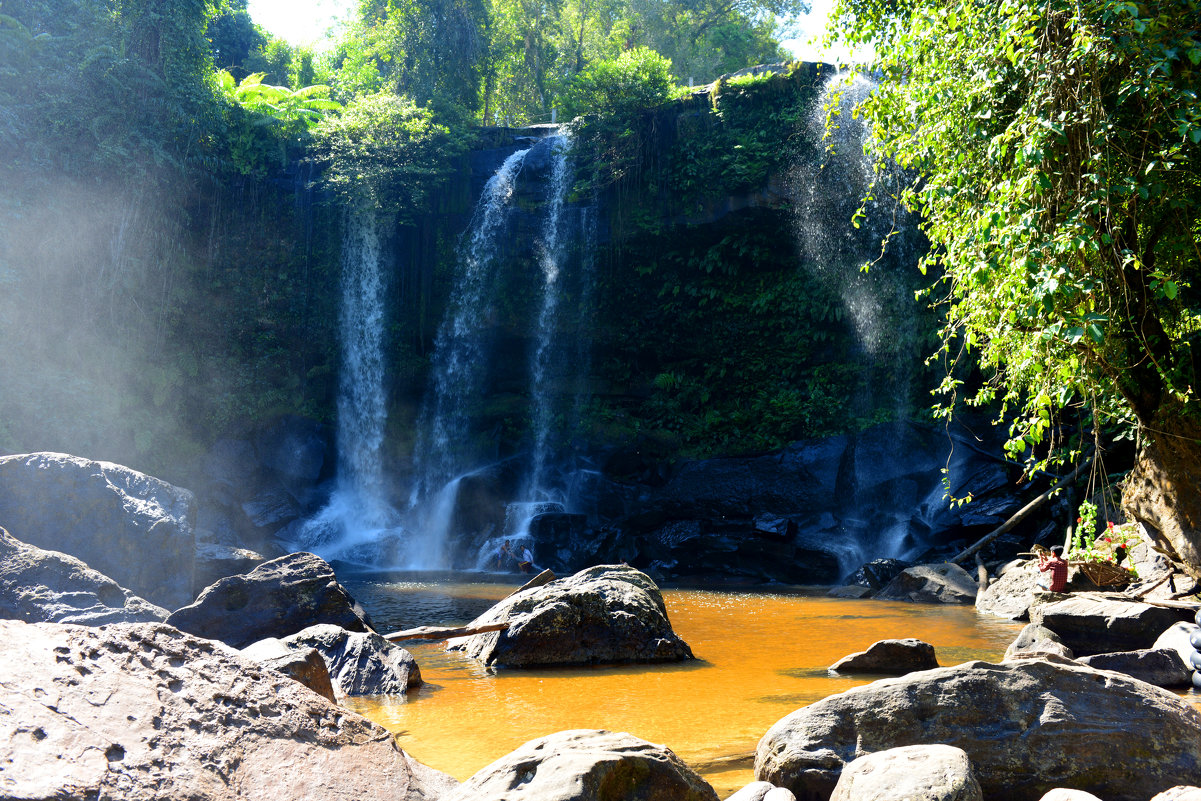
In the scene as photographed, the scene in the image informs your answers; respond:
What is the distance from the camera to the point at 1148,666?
5.35 meters

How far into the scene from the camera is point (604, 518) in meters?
17.4

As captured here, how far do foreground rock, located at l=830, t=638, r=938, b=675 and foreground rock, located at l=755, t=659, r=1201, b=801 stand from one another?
2.26 m

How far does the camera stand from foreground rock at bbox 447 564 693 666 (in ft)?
21.9

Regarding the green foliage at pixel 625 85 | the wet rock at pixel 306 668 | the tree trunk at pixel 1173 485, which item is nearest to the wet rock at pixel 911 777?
the wet rock at pixel 306 668

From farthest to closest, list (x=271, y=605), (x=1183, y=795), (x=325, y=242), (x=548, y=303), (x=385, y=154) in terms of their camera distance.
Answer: (x=325, y=242) < (x=385, y=154) < (x=548, y=303) < (x=271, y=605) < (x=1183, y=795)

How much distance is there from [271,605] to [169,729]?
173 inches

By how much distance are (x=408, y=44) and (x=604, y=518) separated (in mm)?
15373

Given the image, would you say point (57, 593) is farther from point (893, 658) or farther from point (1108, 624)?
point (1108, 624)

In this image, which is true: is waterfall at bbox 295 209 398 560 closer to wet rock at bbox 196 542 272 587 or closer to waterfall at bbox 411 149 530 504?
waterfall at bbox 411 149 530 504

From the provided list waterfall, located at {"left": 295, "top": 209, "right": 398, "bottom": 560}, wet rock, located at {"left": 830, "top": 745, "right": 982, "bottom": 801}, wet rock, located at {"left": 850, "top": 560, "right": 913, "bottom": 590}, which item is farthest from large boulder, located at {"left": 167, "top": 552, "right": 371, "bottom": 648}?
waterfall, located at {"left": 295, "top": 209, "right": 398, "bottom": 560}

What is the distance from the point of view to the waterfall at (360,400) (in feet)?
62.3

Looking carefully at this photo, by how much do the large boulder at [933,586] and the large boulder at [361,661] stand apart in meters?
7.24

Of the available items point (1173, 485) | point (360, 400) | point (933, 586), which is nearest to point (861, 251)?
point (933, 586)

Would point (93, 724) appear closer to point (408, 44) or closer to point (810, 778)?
point (810, 778)
